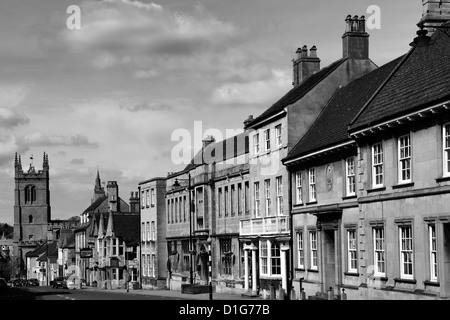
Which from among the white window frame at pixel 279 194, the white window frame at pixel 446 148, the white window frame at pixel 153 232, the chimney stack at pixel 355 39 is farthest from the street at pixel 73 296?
the white window frame at pixel 446 148

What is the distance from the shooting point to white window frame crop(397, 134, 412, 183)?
1320 inches

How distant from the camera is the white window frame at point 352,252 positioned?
133 feet

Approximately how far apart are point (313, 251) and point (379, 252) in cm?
1021

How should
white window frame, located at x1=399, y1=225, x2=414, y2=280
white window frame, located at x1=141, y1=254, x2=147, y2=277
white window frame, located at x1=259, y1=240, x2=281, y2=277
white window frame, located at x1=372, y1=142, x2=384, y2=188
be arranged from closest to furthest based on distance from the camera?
white window frame, located at x1=399, y1=225, x2=414, y2=280 → white window frame, located at x1=372, y1=142, x2=384, y2=188 → white window frame, located at x1=259, y1=240, x2=281, y2=277 → white window frame, located at x1=141, y1=254, x2=147, y2=277

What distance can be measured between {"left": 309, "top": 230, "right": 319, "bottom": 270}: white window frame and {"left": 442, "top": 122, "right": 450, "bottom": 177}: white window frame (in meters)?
15.8

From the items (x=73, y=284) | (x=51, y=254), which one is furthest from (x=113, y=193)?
(x=51, y=254)

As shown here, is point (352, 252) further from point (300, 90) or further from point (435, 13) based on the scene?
point (300, 90)

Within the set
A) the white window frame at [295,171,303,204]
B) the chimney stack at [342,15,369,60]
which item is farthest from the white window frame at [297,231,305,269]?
the chimney stack at [342,15,369,60]

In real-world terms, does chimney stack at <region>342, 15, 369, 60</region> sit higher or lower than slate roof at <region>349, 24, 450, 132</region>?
higher

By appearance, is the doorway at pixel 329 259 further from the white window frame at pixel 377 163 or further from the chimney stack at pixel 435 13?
the chimney stack at pixel 435 13

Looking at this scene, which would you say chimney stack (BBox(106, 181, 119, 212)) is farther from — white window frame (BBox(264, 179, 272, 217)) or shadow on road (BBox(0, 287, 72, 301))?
white window frame (BBox(264, 179, 272, 217))

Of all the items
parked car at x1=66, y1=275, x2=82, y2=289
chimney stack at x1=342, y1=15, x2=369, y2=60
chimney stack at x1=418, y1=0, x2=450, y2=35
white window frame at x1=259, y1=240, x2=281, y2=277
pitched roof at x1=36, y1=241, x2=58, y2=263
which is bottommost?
parked car at x1=66, y1=275, x2=82, y2=289
